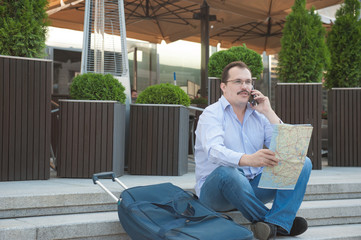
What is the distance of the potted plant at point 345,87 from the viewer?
6090 millimetres

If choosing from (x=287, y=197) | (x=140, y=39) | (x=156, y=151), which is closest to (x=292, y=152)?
(x=287, y=197)

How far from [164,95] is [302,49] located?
6.64ft

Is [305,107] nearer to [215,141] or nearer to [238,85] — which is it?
[238,85]

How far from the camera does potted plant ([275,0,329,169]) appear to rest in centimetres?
558

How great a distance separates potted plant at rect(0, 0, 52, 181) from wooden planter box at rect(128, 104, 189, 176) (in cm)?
94

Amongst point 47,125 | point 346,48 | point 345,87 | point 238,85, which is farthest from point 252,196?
point 346,48

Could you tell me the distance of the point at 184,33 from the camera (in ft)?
40.2

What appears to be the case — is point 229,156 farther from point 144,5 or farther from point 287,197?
point 144,5

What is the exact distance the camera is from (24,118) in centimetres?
409

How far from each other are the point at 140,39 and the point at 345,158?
287 inches

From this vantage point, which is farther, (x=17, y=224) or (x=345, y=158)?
(x=345, y=158)

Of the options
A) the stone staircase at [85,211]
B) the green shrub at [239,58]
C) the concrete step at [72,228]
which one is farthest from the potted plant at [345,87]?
the concrete step at [72,228]

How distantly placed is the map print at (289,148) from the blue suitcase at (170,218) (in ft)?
1.23

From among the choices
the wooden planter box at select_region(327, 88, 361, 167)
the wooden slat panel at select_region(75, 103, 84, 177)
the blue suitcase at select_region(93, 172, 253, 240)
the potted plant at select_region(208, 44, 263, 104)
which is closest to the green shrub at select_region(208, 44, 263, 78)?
the potted plant at select_region(208, 44, 263, 104)
